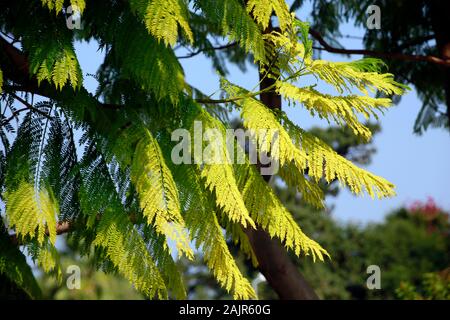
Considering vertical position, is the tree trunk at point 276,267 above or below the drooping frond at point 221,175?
below

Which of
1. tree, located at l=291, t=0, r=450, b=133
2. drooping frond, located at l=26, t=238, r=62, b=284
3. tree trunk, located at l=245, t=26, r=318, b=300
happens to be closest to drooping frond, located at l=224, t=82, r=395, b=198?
drooping frond, located at l=26, t=238, r=62, b=284

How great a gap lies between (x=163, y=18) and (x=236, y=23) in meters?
0.40

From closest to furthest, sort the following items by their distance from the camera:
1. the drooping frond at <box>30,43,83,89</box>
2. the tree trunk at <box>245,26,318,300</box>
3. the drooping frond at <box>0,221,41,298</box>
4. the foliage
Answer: the drooping frond at <box>30,43,83,89</box>, the drooping frond at <box>0,221,41,298</box>, the tree trunk at <box>245,26,318,300</box>, the foliage

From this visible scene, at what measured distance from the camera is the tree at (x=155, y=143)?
317 centimetres

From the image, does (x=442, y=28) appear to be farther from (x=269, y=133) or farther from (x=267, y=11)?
(x=269, y=133)

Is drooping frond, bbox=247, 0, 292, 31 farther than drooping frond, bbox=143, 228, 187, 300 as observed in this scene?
No

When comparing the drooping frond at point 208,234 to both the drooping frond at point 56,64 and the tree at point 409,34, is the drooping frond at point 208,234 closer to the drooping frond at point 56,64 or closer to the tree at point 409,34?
the drooping frond at point 56,64

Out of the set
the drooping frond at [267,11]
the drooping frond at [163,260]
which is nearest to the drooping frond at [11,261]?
the drooping frond at [163,260]

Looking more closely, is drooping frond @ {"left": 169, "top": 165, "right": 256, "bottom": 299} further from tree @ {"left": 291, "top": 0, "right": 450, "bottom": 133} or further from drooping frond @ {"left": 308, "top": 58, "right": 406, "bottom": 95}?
tree @ {"left": 291, "top": 0, "right": 450, "bottom": 133}

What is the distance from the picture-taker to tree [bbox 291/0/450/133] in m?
7.08

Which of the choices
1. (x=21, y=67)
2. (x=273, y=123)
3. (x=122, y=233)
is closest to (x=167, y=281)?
(x=122, y=233)

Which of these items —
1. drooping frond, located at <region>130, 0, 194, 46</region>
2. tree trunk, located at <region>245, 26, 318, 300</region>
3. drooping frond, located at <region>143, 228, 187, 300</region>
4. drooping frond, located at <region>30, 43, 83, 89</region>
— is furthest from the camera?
tree trunk, located at <region>245, 26, 318, 300</region>

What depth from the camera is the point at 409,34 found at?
25.2 ft

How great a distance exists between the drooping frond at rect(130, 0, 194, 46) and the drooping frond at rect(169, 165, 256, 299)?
614 mm
